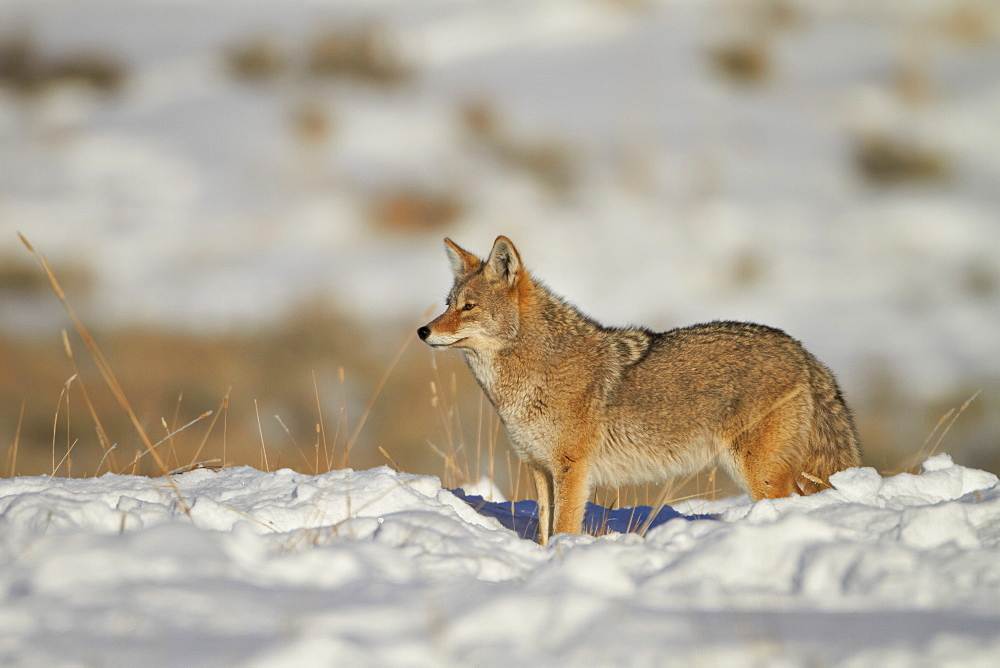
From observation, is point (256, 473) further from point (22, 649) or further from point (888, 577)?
point (888, 577)

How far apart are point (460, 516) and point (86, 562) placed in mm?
2376

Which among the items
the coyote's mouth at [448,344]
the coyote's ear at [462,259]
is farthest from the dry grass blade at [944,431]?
the coyote's ear at [462,259]

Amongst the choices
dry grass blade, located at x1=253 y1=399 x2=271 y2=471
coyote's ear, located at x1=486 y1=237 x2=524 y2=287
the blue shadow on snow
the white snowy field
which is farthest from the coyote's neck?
the white snowy field

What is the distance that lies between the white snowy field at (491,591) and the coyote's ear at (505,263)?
8.38ft

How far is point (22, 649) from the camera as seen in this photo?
7.97 feet

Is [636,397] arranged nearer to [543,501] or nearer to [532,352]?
[532,352]

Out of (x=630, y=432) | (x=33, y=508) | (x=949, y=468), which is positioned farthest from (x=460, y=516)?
(x=949, y=468)

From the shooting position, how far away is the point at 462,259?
247 inches

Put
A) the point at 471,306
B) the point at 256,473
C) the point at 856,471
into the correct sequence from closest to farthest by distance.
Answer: the point at 856,471, the point at 256,473, the point at 471,306

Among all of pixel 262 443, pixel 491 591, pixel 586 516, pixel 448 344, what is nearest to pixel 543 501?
pixel 586 516

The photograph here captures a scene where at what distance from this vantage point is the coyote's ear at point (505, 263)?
5.88 m

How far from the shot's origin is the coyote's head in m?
5.74

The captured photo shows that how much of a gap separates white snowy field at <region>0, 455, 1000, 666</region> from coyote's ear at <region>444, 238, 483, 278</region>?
2822 mm

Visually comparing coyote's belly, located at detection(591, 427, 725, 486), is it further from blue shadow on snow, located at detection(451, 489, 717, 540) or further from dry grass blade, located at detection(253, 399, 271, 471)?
dry grass blade, located at detection(253, 399, 271, 471)
